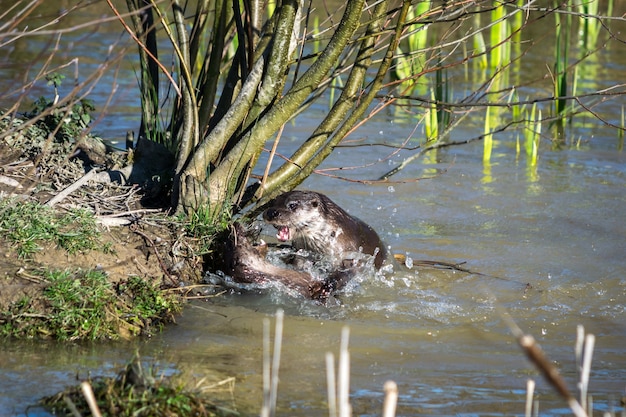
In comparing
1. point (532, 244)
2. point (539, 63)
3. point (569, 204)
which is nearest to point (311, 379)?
point (532, 244)

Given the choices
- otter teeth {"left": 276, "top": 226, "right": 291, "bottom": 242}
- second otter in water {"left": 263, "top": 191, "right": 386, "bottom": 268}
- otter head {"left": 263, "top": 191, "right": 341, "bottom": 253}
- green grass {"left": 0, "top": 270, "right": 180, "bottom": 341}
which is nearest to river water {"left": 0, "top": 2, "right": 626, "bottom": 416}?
green grass {"left": 0, "top": 270, "right": 180, "bottom": 341}

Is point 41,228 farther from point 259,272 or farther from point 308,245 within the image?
point 308,245

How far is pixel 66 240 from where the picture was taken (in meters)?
4.05

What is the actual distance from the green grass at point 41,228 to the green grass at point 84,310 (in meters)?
0.22

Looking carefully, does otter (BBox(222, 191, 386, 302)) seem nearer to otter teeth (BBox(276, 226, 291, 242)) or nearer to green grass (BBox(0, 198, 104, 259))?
otter teeth (BBox(276, 226, 291, 242))

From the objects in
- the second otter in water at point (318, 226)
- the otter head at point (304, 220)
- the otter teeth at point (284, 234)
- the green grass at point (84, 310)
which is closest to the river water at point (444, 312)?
the green grass at point (84, 310)

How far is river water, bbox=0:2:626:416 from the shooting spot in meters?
3.33

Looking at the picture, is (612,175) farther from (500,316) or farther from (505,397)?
(505,397)

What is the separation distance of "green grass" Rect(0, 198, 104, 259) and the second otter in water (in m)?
1.01

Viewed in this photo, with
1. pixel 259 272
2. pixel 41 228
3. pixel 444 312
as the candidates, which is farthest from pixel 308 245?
pixel 41 228

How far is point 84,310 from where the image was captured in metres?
3.63

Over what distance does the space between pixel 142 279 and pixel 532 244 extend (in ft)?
9.06

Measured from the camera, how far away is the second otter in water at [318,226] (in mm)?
4734

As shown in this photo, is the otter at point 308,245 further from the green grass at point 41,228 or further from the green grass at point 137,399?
the green grass at point 137,399
